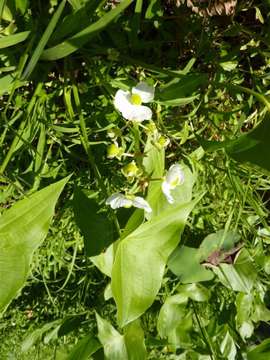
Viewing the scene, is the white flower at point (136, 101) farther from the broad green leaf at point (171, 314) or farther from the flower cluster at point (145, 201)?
the broad green leaf at point (171, 314)

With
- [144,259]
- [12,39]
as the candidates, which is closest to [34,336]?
[144,259]

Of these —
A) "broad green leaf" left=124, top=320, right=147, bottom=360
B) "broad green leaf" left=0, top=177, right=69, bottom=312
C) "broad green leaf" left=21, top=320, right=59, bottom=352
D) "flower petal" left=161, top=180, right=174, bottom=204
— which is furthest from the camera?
"broad green leaf" left=21, top=320, right=59, bottom=352

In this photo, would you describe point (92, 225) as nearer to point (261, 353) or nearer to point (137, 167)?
point (137, 167)

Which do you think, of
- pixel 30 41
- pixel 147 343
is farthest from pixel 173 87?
pixel 147 343

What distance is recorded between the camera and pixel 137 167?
0.66m

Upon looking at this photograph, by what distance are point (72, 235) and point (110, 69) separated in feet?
1.14

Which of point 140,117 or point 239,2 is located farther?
point 239,2

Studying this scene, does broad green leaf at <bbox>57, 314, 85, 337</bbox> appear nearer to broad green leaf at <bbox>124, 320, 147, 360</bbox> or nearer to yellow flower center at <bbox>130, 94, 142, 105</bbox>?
broad green leaf at <bbox>124, 320, 147, 360</bbox>

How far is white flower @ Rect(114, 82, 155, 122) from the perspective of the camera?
2.15 feet

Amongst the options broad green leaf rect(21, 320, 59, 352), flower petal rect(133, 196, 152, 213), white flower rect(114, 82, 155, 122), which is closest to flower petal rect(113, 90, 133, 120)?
white flower rect(114, 82, 155, 122)

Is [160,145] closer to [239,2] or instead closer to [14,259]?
[14,259]

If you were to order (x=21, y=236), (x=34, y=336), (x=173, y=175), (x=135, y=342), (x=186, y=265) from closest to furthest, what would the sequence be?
(x=21, y=236)
(x=173, y=175)
(x=135, y=342)
(x=186, y=265)
(x=34, y=336)

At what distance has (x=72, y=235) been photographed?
1050mm

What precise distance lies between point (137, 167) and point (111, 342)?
1.01 feet
